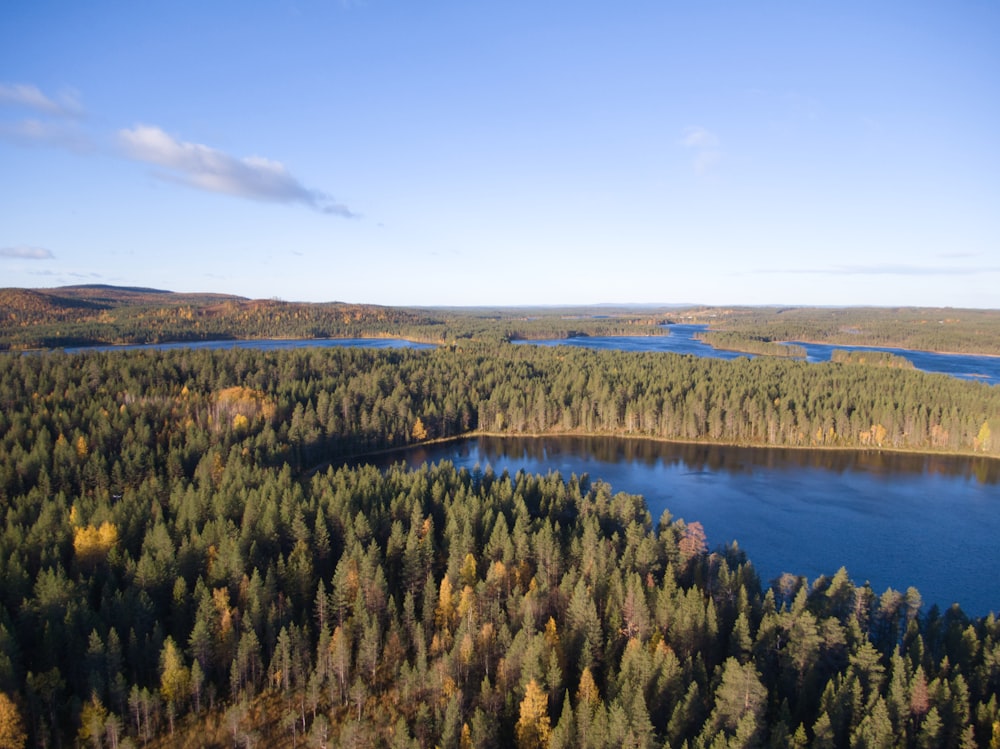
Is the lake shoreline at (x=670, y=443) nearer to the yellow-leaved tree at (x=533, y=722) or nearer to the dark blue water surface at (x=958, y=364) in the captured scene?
the yellow-leaved tree at (x=533, y=722)

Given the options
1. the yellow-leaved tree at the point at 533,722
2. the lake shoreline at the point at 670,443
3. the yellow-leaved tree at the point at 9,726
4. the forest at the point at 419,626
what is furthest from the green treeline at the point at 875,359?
the yellow-leaved tree at the point at 9,726

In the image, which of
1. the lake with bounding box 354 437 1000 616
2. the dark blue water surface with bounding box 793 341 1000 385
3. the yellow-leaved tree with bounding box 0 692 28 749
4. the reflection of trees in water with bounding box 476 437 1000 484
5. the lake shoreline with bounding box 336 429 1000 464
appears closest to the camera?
the yellow-leaved tree with bounding box 0 692 28 749

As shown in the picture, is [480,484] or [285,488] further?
[480,484]

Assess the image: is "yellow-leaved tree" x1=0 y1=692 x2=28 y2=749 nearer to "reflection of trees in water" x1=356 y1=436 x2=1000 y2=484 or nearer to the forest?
the forest

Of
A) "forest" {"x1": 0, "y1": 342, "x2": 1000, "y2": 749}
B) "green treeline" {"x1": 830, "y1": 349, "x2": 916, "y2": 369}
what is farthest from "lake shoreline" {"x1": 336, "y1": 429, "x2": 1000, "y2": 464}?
"green treeline" {"x1": 830, "y1": 349, "x2": 916, "y2": 369}

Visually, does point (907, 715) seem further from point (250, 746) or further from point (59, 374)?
point (59, 374)

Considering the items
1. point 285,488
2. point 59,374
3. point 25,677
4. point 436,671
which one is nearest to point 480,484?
point 285,488
